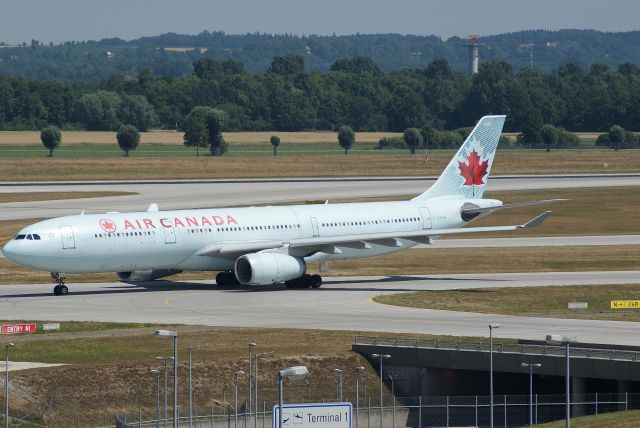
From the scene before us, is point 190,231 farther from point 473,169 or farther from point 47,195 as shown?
point 47,195

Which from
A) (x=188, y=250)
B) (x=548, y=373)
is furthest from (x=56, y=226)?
(x=548, y=373)

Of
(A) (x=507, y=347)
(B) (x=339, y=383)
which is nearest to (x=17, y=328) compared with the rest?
(B) (x=339, y=383)

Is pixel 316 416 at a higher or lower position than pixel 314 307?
higher

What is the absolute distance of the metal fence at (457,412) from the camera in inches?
2094

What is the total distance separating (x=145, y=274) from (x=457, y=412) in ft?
114

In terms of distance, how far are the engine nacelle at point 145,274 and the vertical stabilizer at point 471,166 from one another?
19.8 m

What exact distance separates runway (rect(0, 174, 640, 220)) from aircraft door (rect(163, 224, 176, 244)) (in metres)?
50.4

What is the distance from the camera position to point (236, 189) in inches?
6275

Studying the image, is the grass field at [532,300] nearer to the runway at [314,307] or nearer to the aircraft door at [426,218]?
the runway at [314,307]

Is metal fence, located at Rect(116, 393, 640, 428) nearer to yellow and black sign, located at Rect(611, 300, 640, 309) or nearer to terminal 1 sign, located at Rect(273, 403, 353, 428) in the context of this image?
terminal 1 sign, located at Rect(273, 403, 353, 428)

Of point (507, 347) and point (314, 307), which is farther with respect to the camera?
point (314, 307)

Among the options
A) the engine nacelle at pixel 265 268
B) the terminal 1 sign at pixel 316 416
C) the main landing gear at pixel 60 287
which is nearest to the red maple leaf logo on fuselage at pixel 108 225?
the main landing gear at pixel 60 287

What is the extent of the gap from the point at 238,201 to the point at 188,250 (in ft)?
202

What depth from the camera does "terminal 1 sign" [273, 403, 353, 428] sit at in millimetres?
43219
